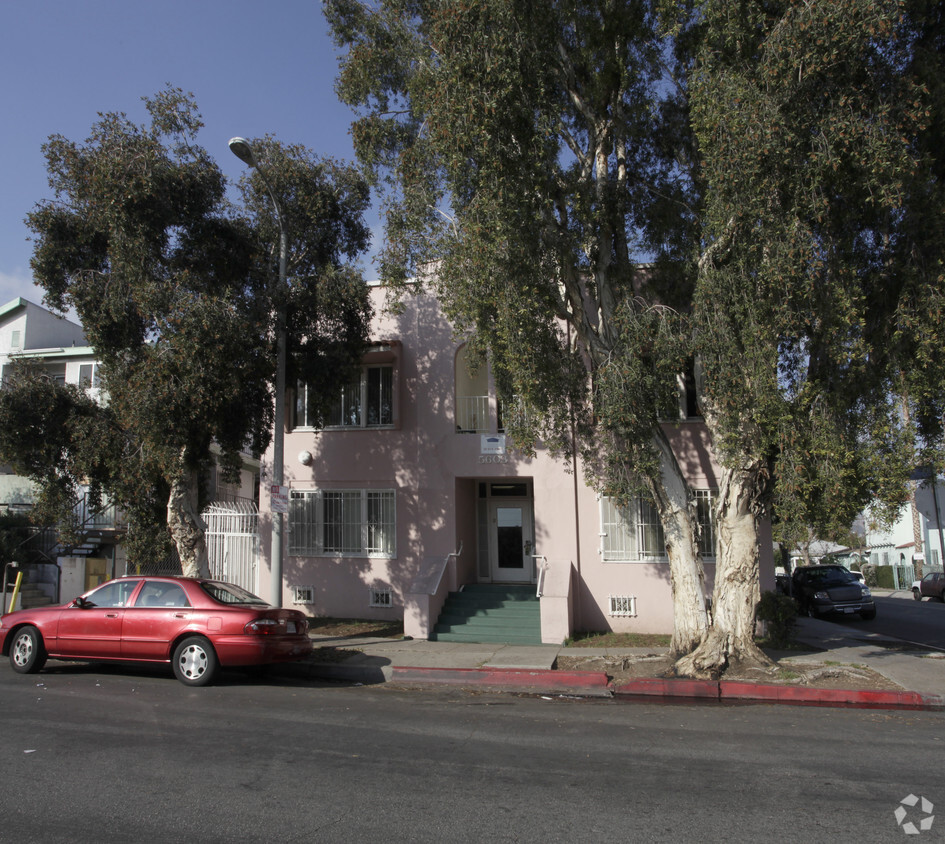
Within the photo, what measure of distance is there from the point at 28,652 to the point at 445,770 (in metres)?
7.62

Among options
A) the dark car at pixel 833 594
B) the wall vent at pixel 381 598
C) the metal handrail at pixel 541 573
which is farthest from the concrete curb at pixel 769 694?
the dark car at pixel 833 594

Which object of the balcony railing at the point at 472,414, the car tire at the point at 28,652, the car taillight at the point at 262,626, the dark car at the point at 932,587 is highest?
the balcony railing at the point at 472,414

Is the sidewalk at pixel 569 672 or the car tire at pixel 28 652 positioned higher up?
the car tire at pixel 28 652

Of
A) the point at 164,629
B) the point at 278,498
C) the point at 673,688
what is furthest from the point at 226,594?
the point at 673,688

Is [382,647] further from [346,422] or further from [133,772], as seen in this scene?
[133,772]

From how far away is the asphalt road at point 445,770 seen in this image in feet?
15.3

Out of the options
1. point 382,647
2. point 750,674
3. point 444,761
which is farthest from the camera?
point 382,647

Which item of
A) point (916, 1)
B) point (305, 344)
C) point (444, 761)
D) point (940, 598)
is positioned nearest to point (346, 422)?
point (305, 344)

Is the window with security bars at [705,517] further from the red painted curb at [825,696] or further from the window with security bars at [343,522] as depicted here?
the window with security bars at [343,522]

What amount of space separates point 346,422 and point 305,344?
319cm

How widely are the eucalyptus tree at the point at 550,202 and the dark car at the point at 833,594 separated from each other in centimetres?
1168

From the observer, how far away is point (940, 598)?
3162cm

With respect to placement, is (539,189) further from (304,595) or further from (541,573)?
Result: (304,595)

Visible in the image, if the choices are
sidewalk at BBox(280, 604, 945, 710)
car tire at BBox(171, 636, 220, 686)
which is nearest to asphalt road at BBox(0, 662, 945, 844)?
car tire at BBox(171, 636, 220, 686)
